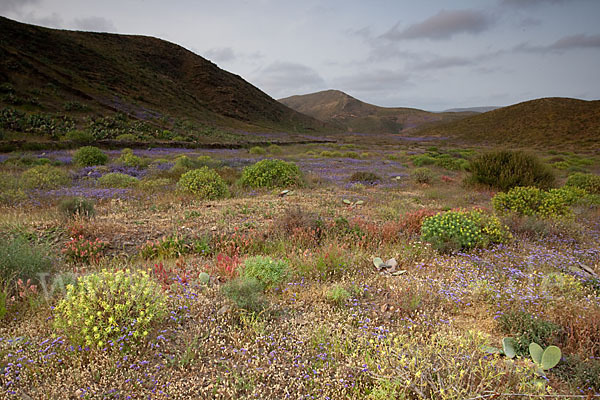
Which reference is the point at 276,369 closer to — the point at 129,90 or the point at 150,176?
the point at 150,176

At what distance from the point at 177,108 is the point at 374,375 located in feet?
179

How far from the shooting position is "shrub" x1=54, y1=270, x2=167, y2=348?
2637mm

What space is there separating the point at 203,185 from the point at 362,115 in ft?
476

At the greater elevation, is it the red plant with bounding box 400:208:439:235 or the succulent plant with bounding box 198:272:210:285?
the red plant with bounding box 400:208:439:235

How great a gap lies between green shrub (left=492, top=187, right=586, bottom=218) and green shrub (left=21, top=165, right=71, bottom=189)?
13266mm

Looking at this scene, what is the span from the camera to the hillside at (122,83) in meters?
33.4

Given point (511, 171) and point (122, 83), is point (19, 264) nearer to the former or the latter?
point (511, 171)

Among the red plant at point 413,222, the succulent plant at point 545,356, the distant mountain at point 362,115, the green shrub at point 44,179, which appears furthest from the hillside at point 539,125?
the green shrub at point 44,179

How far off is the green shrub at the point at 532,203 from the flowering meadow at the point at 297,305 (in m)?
0.05

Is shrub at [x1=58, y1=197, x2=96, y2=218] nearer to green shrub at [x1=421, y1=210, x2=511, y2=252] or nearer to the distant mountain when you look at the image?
green shrub at [x1=421, y1=210, x2=511, y2=252]

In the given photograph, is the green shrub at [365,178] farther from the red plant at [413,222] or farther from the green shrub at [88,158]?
the green shrub at [88,158]

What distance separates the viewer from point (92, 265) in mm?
4418

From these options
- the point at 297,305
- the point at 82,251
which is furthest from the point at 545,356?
the point at 82,251

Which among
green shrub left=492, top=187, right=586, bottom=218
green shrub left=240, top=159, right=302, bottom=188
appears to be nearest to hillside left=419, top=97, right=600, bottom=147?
green shrub left=492, top=187, right=586, bottom=218
